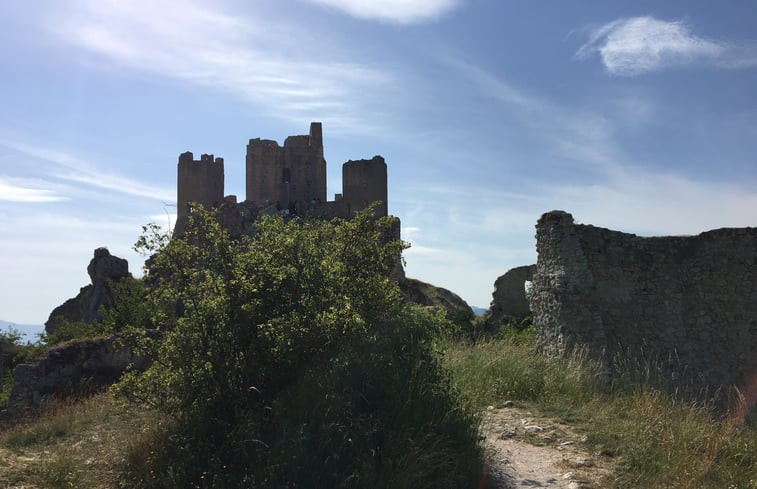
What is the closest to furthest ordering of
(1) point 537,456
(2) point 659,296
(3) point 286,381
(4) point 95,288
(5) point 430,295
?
(3) point 286,381
(1) point 537,456
(2) point 659,296
(4) point 95,288
(5) point 430,295

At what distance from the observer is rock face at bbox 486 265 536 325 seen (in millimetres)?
21984

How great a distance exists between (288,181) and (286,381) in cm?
4549

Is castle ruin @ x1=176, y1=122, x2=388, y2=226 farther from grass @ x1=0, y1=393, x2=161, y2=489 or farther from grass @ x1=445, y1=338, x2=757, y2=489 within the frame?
grass @ x1=0, y1=393, x2=161, y2=489

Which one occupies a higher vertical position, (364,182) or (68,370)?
(364,182)

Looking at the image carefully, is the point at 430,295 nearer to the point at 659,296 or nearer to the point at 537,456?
the point at 659,296

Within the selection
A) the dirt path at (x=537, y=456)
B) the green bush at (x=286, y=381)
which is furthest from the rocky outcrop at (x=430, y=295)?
the green bush at (x=286, y=381)

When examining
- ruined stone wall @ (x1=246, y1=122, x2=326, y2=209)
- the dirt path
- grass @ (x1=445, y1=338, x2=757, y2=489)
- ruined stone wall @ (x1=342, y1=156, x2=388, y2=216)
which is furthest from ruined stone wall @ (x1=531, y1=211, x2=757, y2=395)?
ruined stone wall @ (x1=246, y1=122, x2=326, y2=209)

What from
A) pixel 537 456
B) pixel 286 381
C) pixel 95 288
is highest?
pixel 95 288

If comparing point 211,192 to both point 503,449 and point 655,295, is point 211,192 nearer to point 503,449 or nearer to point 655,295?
point 655,295

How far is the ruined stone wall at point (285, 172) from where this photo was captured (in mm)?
49781

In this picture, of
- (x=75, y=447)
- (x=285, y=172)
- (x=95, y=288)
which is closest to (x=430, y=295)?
(x=95, y=288)

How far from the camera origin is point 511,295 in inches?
874

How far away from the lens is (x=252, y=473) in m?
5.15

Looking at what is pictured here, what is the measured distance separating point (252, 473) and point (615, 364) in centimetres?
700
